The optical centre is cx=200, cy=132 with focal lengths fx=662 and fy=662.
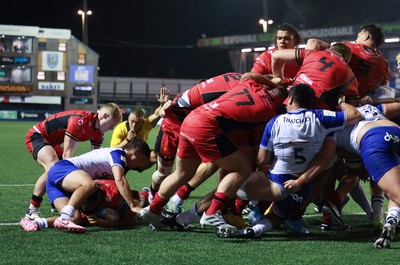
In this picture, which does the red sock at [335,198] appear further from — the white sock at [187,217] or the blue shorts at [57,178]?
the blue shorts at [57,178]

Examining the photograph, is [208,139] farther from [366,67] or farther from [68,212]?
[366,67]

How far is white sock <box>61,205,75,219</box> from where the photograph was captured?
20.5ft

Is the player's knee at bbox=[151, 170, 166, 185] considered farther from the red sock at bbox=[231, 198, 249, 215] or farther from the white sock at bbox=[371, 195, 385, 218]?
the white sock at bbox=[371, 195, 385, 218]

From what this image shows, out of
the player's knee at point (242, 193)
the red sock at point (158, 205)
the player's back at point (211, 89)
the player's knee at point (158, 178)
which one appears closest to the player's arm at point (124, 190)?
the red sock at point (158, 205)

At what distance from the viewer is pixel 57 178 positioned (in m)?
6.73

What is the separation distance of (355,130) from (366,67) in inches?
57.5

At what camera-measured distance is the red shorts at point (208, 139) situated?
614cm

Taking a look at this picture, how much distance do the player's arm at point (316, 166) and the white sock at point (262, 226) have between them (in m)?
0.39

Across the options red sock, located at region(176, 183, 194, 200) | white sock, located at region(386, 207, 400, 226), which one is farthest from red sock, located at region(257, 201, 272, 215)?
white sock, located at region(386, 207, 400, 226)

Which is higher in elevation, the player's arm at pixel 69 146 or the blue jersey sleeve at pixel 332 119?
the blue jersey sleeve at pixel 332 119

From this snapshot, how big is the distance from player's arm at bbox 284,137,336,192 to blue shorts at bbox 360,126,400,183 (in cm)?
32

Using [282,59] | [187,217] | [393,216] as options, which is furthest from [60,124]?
[393,216]

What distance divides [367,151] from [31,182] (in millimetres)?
7088

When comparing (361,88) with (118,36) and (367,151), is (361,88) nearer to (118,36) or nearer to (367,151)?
(367,151)
